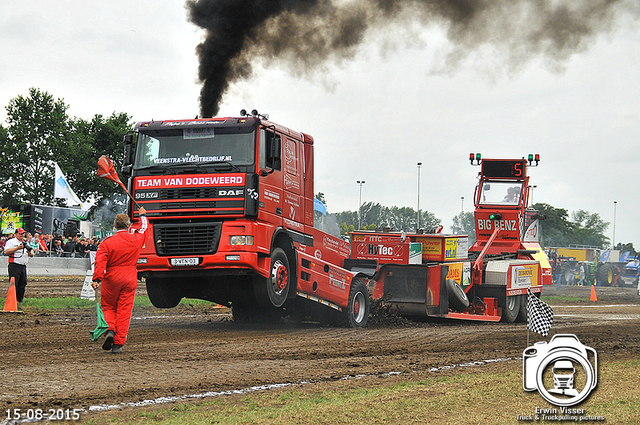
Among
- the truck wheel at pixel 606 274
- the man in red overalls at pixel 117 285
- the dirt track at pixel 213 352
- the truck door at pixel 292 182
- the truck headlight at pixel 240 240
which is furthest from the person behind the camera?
the truck wheel at pixel 606 274

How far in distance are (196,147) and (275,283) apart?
2.54 meters

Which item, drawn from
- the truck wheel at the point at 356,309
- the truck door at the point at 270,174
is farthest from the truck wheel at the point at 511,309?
the truck door at the point at 270,174

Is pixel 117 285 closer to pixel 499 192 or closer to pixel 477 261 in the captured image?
pixel 477 261

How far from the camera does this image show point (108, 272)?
31.0 feet

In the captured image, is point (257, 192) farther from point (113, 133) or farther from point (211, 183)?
point (113, 133)

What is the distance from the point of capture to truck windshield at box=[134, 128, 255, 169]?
11.8m

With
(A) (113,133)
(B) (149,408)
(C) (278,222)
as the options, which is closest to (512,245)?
(C) (278,222)

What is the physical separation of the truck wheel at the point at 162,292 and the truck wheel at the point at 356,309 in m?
3.07

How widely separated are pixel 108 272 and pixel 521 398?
17.3 feet

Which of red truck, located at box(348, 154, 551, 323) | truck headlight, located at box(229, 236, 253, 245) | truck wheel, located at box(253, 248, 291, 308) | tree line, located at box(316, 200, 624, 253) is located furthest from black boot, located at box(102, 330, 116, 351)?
tree line, located at box(316, 200, 624, 253)

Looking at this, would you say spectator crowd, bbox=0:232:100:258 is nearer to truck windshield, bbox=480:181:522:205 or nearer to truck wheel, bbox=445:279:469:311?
truck windshield, bbox=480:181:522:205

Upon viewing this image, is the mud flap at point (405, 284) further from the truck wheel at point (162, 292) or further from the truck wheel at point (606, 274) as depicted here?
the truck wheel at point (606, 274)

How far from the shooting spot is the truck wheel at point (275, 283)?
39.2ft

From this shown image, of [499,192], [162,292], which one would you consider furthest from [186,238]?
[499,192]
